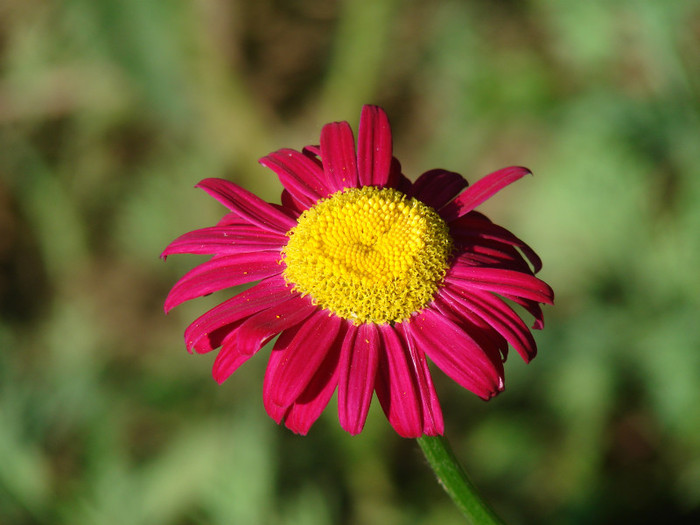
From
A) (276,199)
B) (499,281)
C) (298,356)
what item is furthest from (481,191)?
(276,199)

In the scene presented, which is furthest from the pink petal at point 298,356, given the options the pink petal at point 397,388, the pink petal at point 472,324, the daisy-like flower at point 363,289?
the pink petal at point 472,324

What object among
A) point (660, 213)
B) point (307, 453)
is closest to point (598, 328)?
point (660, 213)

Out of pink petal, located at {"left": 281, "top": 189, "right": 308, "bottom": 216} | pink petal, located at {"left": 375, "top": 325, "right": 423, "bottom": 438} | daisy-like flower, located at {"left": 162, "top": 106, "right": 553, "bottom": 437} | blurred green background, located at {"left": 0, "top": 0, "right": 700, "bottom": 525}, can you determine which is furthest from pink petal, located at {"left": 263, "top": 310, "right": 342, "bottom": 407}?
blurred green background, located at {"left": 0, "top": 0, "right": 700, "bottom": 525}

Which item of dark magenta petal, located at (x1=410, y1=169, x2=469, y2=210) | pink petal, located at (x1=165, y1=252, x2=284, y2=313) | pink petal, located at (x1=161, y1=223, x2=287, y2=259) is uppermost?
dark magenta petal, located at (x1=410, y1=169, x2=469, y2=210)

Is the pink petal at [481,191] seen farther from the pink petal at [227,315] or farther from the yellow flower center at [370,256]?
the pink petal at [227,315]

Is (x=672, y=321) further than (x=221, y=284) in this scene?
Yes

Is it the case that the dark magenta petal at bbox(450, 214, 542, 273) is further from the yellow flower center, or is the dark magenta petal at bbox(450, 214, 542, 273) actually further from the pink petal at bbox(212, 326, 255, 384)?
the pink petal at bbox(212, 326, 255, 384)

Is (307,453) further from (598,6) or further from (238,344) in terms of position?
(598,6)
